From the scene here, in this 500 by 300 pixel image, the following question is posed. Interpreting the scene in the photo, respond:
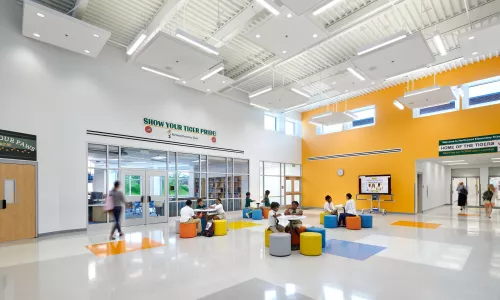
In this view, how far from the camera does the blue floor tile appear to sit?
5.90 m

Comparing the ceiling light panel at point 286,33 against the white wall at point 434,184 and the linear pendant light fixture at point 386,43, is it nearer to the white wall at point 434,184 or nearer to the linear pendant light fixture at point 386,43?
the linear pendant light fixture at point 386,43

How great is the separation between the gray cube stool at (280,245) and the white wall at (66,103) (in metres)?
6.83

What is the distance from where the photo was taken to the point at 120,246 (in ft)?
22.7

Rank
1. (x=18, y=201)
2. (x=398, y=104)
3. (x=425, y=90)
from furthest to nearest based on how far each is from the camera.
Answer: (x=398, y=104)
(x=425, y=90)
(x=18, y=201)

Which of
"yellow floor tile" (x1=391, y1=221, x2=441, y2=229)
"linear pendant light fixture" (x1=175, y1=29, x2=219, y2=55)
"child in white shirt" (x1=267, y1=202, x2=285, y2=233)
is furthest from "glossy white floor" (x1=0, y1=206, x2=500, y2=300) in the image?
"linear pendant light fixture" (x1=175, y1=29, x2=219, y2=55)

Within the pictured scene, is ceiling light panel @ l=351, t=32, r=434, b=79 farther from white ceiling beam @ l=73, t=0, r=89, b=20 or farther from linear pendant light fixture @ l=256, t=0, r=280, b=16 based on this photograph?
white ceiling beam @ l=73, t=0, r=89, b=20

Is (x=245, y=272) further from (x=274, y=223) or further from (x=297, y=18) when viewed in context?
(x=297, y=18)

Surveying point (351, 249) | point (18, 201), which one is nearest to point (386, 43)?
point (351, 249)

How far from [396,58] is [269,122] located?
9.82 m

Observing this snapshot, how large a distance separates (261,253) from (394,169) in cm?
1090

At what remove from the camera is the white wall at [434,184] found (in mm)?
14680

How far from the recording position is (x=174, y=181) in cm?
1170

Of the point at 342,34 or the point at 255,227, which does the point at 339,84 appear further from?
the point at 255,227

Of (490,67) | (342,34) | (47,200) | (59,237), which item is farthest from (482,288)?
(490,67)
